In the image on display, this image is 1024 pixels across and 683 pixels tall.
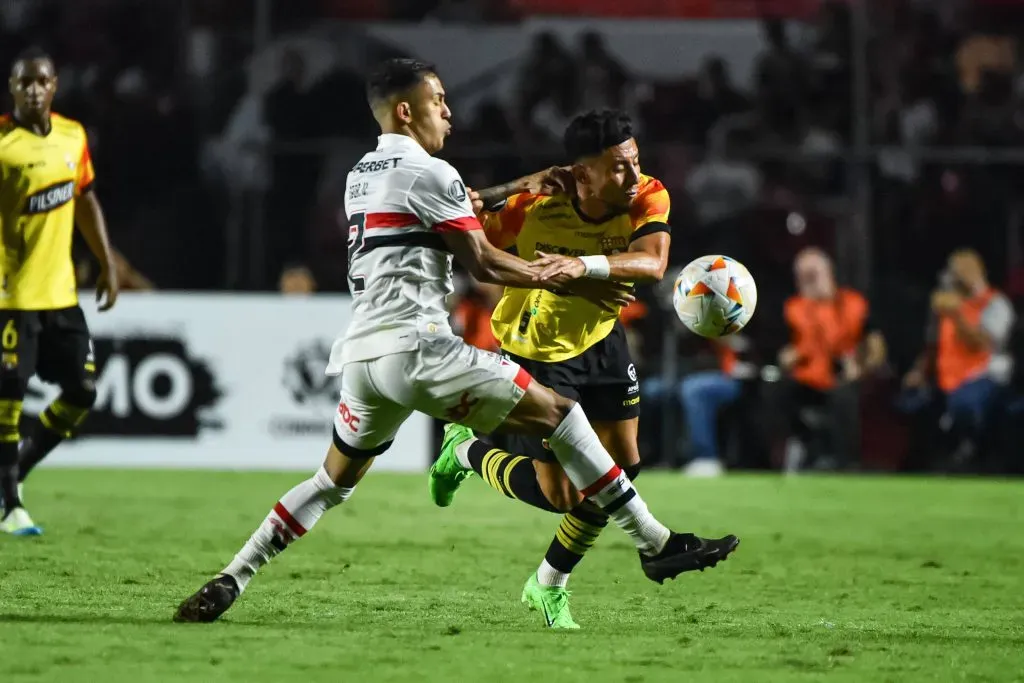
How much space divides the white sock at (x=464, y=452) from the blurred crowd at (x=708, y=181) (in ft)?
24.1

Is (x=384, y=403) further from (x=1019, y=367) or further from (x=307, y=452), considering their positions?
(x=1019, y=367)

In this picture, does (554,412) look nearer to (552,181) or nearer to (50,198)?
(552,181)

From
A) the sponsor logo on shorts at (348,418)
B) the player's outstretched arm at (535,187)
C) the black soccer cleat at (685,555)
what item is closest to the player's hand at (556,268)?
the player's outstretched arm at (535,187)

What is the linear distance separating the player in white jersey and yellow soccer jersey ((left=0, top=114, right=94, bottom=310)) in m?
3.66

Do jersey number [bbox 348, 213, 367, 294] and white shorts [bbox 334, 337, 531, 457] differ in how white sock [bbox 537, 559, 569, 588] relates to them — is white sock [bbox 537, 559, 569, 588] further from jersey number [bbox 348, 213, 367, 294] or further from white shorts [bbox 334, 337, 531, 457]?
jersey number [bbox 348, 213, 367, 294]

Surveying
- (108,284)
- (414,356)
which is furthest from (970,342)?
(414,356)

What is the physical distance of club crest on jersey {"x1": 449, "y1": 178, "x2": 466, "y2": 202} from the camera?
546cm

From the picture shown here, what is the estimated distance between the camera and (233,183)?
14.8 m

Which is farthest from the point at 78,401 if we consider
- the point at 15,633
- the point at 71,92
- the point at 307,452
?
the point at 71,92

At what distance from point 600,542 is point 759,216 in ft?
21.8

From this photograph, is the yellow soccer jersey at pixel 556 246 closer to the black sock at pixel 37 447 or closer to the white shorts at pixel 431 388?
the white shorts at pixel 431 388

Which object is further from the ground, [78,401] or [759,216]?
Answer: [759,216]

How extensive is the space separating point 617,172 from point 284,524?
6.16ft

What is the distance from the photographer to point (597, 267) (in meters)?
5.90
